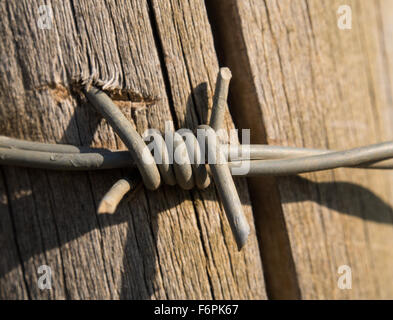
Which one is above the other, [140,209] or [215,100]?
[215,100]

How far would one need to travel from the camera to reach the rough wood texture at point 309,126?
1034 millimetres

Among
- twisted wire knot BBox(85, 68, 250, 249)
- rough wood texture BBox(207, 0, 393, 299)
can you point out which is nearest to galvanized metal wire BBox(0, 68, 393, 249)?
twisted wire knot BBox(85, 68, 250, 249)

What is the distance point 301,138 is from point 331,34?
342 millimetres

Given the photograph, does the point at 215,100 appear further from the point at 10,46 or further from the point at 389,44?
the point at 389,44

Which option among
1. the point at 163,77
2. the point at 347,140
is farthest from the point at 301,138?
the point at 163,77

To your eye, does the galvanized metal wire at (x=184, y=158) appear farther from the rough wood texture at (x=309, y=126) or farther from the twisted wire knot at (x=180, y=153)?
the rough wood texture at (x=309, y=126)

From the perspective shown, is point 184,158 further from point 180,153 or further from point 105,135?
point 105,135

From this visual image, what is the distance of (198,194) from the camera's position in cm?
99

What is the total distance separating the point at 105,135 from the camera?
0.96 meters

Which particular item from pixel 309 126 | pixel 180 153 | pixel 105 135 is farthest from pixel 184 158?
pixel 309 126

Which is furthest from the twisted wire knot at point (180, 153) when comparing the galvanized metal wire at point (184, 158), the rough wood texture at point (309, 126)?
the rough wood texture at point (309, 126)

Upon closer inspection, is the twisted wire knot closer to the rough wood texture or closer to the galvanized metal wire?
the galvanized metal wire

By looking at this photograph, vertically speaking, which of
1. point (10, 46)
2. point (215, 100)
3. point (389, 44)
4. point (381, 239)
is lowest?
A: point (381, 239)

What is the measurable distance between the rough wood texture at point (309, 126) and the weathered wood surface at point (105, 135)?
→ 0.40 feet
